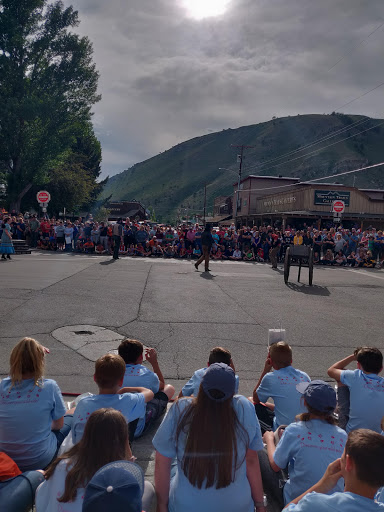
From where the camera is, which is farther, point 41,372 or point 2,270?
point 2,270

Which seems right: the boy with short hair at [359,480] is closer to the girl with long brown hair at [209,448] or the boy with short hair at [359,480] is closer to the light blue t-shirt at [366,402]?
the girl with long brown hair at [209,448]

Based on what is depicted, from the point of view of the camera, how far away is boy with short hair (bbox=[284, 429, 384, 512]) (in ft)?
5.65

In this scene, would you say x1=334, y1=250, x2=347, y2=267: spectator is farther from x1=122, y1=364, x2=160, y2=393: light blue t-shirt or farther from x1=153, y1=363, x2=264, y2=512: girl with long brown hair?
x1=153, y1=363, x2=264, y2=512: girl with long brown hair

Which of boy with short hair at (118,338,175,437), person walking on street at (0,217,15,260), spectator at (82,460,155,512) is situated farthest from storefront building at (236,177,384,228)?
spectator at (82,460,155,512)

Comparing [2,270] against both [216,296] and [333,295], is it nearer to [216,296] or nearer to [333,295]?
[216,296]

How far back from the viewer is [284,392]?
3.55 metres

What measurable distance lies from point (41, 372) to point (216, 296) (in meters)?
7.96

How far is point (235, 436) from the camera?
84.5 inches

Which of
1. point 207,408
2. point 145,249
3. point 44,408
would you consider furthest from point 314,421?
point 145,249

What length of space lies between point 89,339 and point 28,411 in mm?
3885

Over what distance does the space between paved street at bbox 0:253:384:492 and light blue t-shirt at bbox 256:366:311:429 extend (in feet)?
4.02

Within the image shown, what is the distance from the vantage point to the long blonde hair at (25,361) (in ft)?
10.3

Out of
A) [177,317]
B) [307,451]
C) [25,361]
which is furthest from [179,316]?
[307,451]

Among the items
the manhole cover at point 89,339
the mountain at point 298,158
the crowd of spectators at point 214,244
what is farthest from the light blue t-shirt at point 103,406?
the mountain at point 298,158
